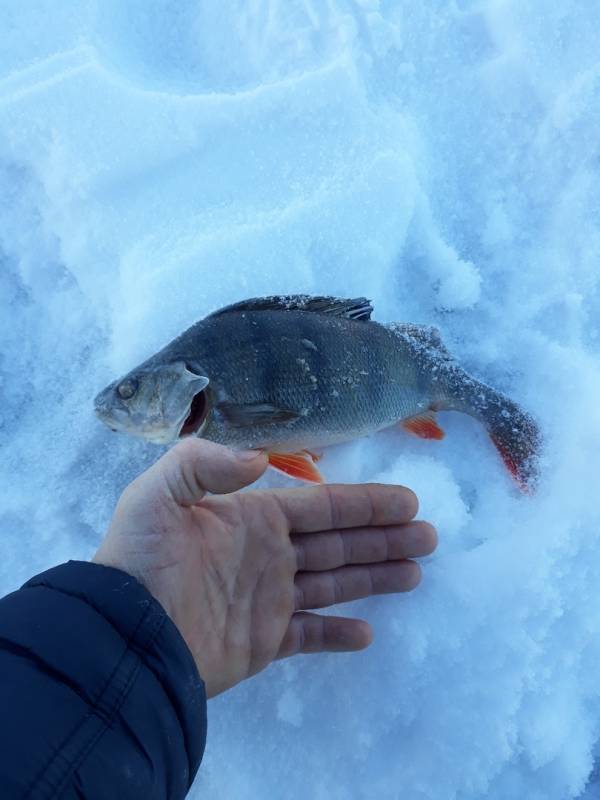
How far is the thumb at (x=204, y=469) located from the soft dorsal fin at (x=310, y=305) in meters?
0.66

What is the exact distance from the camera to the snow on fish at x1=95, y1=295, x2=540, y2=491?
6.70 ft

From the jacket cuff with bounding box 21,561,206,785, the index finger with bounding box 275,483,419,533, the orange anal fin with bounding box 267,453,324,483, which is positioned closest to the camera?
the jacket cuff with bounding box 21,561,206,785

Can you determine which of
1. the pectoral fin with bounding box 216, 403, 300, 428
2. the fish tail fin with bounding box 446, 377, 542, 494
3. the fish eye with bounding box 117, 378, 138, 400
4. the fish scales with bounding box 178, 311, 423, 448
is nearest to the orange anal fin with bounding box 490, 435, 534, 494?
the fish tail fin with bounding box 446, 377, 542, 494

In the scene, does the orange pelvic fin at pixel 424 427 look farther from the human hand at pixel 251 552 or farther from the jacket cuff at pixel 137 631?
the jacket cuff at pixel 137 631

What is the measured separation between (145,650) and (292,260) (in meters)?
1.51

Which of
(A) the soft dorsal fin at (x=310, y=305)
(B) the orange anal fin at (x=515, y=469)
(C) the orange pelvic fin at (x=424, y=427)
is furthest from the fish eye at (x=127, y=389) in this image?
(B) the orange anal fin at (x=515, y=469)

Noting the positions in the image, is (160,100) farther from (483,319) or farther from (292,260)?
(483,319)

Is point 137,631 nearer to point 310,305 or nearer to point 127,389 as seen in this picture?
point 127,389

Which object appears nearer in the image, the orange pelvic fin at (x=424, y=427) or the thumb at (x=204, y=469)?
the thumb at (x=204, y=469)

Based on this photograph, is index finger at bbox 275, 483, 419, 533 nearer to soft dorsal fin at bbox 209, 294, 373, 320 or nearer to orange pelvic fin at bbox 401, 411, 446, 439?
orange pelvic fin at bbox 401, 411, 446, 439

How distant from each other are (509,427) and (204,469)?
49.1 inches

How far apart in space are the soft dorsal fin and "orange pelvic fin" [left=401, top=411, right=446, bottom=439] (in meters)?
0.42

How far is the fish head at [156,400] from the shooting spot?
2016 mm

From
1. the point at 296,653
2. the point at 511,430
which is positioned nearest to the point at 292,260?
the point at 511,430
